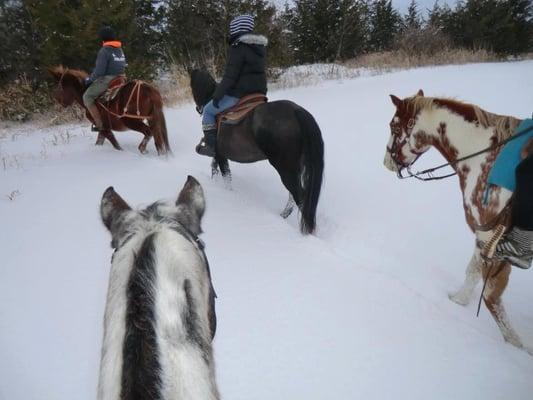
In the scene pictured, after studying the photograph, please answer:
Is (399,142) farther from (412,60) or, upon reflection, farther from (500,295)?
(412,60)

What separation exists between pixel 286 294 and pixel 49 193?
137 inches

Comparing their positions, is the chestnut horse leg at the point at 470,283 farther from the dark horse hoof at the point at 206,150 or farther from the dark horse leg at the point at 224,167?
the dark horse hoof at the point at 206,150

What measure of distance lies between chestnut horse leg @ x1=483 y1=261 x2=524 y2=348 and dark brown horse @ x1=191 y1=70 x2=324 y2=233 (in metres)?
1.66

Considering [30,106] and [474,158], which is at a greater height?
[30,106]

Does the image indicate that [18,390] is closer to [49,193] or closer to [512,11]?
[49,193]

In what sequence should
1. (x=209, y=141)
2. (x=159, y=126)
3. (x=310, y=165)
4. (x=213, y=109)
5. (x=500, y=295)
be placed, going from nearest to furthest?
1. (x=500, y=295)
2. (x=310, y=165)
3. (x=213, y=109)
4. (x=209, y=141)
5. (x=159, y=126)

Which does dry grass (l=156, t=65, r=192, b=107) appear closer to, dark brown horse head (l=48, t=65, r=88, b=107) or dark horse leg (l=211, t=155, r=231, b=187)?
dark brown horse head (l=48, t=65, r=88, b=107)

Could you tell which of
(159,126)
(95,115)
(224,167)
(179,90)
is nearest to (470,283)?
(224,167)

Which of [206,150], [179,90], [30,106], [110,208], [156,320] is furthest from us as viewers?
[30,106]

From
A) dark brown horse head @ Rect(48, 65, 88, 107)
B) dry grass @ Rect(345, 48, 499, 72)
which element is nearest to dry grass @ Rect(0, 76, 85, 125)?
dark brown horse head @ Rect(48, 65, 88, 107)

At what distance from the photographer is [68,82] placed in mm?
6410

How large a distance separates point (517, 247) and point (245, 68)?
322 centimetres

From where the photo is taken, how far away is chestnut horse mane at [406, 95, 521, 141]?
7.58ft

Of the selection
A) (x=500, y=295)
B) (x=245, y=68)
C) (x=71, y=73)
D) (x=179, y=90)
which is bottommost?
(x=500, y=295)
